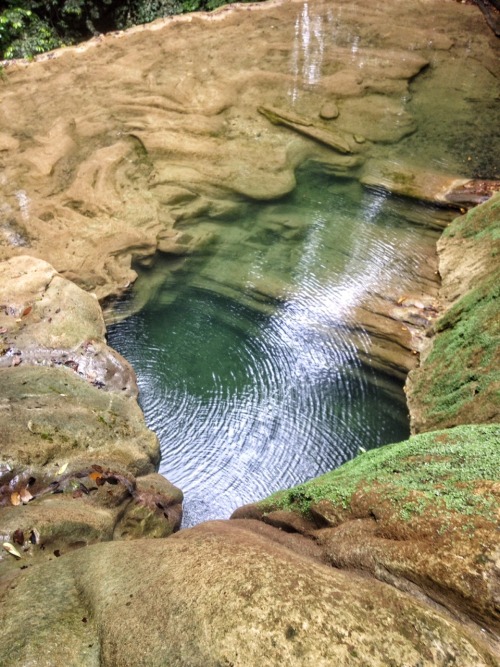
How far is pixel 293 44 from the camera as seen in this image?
10695 millimetres

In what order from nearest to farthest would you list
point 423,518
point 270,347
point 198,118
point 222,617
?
point 222,617
point 423,518
point 270,347
point 198,118

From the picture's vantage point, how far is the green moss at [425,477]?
290 centimetres

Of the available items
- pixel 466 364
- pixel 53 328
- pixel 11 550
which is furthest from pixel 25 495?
pixel 466 364

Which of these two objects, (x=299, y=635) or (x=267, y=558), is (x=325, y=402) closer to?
(x=267, y=558)

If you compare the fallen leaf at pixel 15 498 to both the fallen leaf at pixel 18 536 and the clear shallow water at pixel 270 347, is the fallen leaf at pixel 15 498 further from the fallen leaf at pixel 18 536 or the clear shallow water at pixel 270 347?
the clear shallow water at pixel 270 347

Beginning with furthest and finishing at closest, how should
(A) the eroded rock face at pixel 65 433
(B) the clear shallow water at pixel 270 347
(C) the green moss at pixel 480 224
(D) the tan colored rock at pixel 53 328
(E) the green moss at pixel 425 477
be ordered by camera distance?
(C) the green moss at pixel 480 224 → (B) the clear shallow water at pixel 270 347 → (D) the tan colored rock at pixel 53 328 → (A) the eroded rock face at pixel 65 433 → (E) the green moss at pixel 425 477

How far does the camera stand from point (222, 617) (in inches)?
89.7

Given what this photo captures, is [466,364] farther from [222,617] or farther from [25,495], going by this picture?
[25,495]

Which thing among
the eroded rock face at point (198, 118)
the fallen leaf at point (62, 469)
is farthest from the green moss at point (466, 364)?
the fallen leaf at point (62, 469)

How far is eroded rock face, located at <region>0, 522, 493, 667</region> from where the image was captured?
7.06 ft

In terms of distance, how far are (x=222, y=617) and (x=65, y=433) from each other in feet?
8.92

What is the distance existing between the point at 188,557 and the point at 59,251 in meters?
5.50

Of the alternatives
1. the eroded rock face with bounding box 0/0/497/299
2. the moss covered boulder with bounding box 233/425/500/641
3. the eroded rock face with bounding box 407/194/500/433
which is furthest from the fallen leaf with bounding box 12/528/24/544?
the eroded rock face with bounding box 0/0/497/299

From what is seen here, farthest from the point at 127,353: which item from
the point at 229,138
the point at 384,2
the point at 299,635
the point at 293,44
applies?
the point at 384,2
